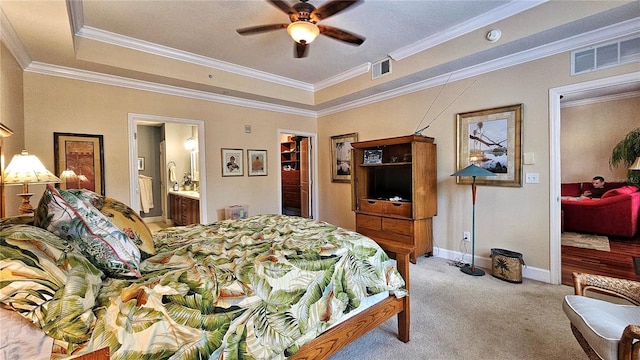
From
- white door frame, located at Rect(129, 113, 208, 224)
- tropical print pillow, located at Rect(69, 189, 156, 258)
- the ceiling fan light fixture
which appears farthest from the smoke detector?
white door frame, located at Rect(129, 113, 208, 224)

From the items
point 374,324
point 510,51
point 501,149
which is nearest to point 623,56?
point 510,51

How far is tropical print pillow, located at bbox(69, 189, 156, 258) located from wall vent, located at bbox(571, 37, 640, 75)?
4.19 m

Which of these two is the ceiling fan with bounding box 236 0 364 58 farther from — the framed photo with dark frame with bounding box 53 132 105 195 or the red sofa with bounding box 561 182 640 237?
the red sofa with bounding box 561 182 640 237

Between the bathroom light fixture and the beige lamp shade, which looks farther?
the bathroom light fixture

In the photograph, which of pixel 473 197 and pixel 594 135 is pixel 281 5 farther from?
pixel 594 135

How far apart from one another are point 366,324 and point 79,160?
12.8 ft

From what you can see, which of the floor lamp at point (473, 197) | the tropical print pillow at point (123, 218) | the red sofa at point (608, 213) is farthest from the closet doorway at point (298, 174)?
the red sofa at point (608, 213)

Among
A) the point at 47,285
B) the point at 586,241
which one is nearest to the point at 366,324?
the point at 47,285

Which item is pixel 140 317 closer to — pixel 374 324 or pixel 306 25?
pixel 374 324

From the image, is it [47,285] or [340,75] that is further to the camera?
[340,75]

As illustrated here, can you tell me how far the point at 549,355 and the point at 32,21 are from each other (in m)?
4.79

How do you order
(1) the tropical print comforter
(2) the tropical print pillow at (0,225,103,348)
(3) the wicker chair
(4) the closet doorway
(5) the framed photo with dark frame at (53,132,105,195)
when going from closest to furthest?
(2) the tropical print pillow at (0,225,103,348) < (1) the tropical print comforter < (3) the wicker chair < (5) the framed photo with dark frame at (53,132,105,195) < (4) the closet doorway

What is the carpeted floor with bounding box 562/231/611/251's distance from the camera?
4113 millimetres

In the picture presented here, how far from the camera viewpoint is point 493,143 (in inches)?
131
